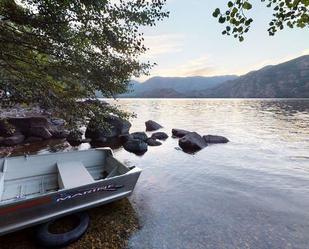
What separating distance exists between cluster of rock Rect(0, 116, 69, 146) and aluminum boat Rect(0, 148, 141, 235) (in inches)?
601

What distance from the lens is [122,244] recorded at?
8.56 m

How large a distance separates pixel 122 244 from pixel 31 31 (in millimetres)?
9471

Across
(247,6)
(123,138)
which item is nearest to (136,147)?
(123,138)

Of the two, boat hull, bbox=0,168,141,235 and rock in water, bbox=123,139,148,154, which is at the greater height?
boat hull, bbox=0,168,141,235

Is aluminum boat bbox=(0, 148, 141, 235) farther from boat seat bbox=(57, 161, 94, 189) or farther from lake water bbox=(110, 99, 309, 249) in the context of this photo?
lake water bbox=(110, 99, 309, 249)

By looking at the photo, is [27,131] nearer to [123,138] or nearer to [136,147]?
[123,138]

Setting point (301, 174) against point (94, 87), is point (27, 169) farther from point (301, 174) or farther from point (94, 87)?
point (301, 174)

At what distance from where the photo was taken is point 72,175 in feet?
35.7

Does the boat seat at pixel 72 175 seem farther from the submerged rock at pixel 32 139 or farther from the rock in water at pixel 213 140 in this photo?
the rock in water at pixel 213 140

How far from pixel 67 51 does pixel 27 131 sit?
2029 cm

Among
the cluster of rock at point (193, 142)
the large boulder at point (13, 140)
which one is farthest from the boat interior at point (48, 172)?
the large boulder at point (13, 140)

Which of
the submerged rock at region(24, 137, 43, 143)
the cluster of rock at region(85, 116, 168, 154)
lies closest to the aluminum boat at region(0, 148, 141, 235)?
the cluster of rock at region(85, 116, 168, 154)

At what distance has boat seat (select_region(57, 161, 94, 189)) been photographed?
1005 cm

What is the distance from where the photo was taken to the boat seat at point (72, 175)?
10047 millimetres
